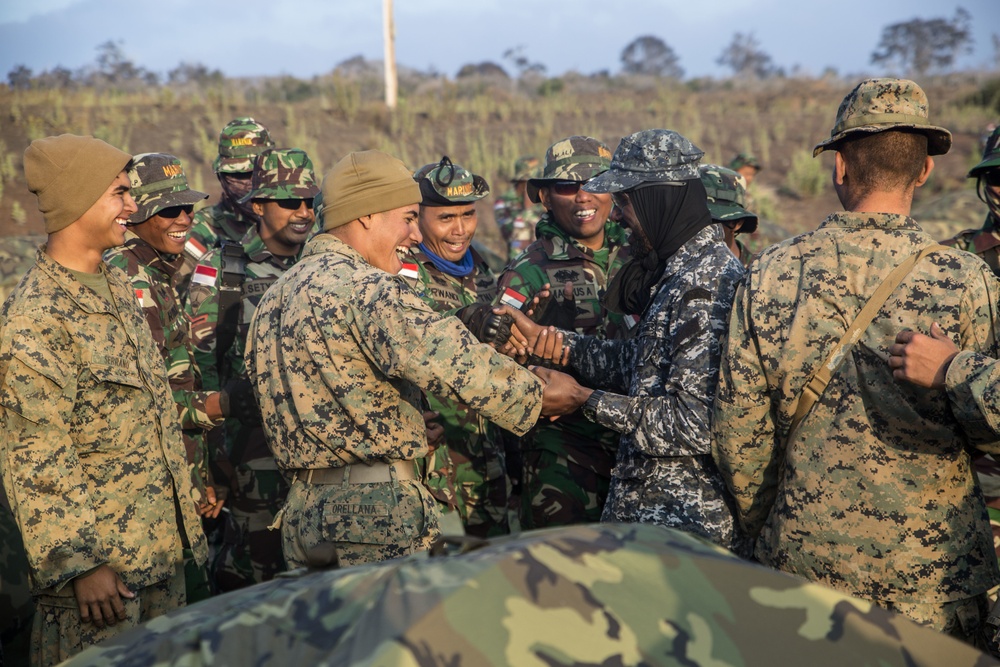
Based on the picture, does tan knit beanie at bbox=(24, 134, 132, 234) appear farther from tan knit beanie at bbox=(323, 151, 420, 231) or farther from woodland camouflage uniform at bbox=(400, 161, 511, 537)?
woodland camouflage uniform at bbox=(400, 161, 511, 537)

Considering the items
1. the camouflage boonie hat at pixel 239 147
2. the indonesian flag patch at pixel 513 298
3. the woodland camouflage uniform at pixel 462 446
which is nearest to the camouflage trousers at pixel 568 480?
the woodland camouflage uniform at pixel 462 446

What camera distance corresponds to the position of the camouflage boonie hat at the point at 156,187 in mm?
5688

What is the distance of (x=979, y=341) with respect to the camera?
120 inches

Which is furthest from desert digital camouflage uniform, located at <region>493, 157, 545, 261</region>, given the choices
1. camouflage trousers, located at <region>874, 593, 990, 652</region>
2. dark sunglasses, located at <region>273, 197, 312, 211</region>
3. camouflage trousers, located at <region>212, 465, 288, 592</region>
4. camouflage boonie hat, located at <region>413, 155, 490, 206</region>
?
camouflage trousers, located at <region>874, 593, 990, 652</region>

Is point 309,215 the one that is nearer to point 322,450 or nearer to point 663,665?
point 322,450

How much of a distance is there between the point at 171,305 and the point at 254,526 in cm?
136

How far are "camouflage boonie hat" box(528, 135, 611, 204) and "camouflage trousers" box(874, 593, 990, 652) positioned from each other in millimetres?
3610

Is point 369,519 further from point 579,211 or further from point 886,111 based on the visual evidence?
point 579,211

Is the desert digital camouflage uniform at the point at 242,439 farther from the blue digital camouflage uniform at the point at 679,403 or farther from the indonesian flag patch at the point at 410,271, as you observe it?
the blue digital camouflage uniform at the point at 679,403

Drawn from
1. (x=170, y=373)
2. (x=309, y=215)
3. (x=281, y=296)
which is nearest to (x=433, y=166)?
(x=309, y=215)

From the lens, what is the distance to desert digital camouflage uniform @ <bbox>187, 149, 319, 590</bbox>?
5.52 metres

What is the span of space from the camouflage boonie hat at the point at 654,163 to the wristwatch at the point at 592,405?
0.83m

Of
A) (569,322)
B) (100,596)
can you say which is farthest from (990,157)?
(100,596)

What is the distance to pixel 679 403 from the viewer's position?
3.61 metres
